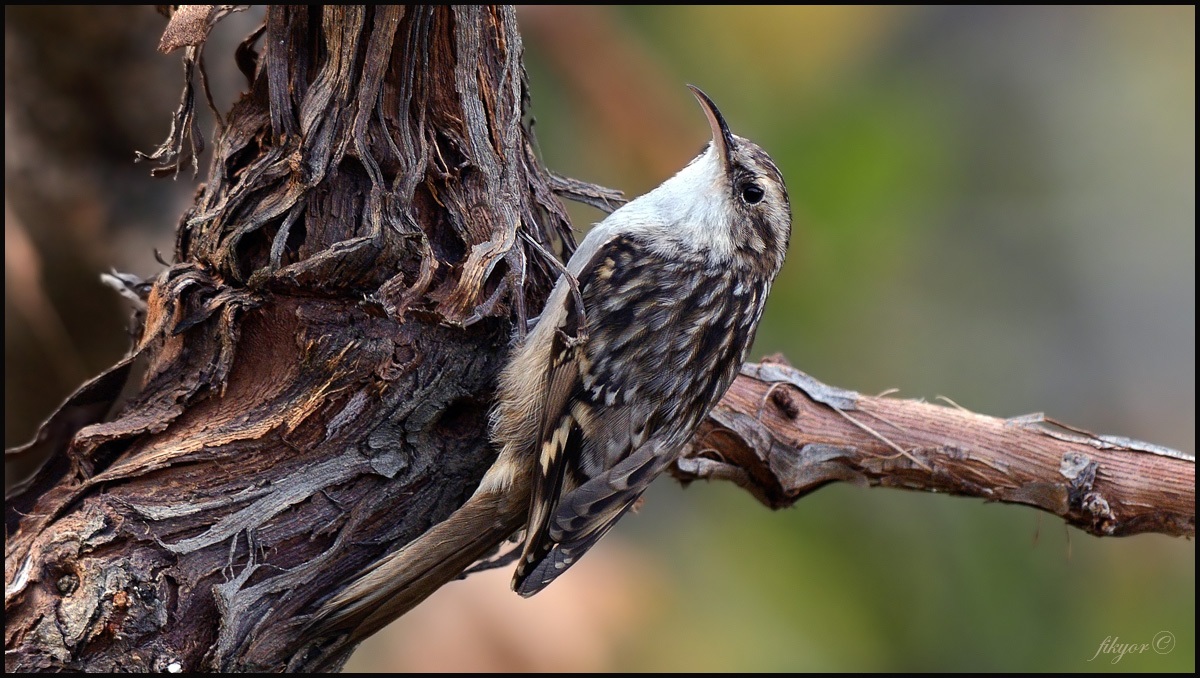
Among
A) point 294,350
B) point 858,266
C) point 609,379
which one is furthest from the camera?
point 858,266

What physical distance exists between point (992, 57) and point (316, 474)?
458 cm

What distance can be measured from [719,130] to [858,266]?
2077 millimetres

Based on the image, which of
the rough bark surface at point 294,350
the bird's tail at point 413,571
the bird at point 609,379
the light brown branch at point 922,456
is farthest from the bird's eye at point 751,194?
the bird's tail at point 413,571

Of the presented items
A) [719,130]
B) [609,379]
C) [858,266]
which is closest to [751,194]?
[719,130]

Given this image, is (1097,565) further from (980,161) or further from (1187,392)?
(980,161)

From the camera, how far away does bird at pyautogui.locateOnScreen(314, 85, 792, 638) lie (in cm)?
153

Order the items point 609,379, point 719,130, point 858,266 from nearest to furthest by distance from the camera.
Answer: point 609,379 → point 719,130 → point 858,266

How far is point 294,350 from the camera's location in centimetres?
146

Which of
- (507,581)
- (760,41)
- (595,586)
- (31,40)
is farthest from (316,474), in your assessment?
(760,41)

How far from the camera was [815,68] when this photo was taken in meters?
3.97

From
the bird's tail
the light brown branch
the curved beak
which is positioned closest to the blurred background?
the light brown branch

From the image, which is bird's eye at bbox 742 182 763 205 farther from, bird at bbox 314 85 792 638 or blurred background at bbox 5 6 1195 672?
blurred background at bbox 5 6 1195 672

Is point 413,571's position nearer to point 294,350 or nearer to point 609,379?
point 294,350

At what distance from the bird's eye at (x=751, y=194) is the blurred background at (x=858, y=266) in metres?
1.39
